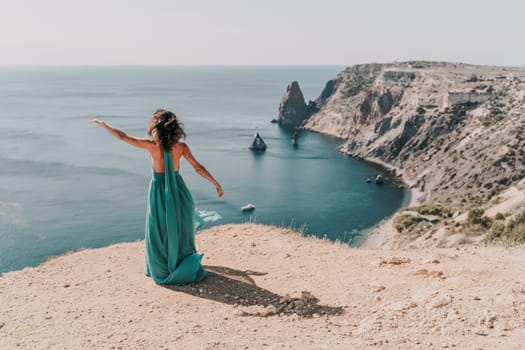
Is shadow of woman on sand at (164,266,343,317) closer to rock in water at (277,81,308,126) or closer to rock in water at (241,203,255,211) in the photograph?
rock in water at (241,203,255,211)

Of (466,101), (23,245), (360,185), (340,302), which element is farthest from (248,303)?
(466,101)

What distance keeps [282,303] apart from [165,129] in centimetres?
359

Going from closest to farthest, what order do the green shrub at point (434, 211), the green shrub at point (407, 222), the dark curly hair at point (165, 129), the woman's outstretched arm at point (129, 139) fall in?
the woman's outstretched arm at point (129, 139) → the dark curly hair at point (165, 129) → the green shrub at point (407, 222) → the green shrub at point (434, 211)

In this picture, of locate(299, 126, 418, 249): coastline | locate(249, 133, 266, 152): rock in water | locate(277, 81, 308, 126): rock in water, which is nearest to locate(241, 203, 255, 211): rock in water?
locate(299, 126, 418, 249): coastline

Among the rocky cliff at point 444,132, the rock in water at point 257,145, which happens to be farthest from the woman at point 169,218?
the rock in water at point 257,145

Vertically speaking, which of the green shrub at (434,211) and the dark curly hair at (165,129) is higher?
the dark curly hair at (165,129)

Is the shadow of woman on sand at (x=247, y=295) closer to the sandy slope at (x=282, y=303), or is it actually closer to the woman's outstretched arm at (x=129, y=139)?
the sandy slope at (x=282, y=303)

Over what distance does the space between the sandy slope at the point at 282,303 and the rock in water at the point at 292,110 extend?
117 m

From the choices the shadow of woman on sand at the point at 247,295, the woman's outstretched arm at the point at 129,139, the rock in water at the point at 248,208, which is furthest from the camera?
the rock in water at the point at 248,208

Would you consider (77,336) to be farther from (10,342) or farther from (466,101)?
(466,101)

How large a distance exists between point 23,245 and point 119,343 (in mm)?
43810

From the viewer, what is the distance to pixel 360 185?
7006 centimetres

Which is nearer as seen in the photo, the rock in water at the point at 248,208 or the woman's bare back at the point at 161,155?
the woman's bare back at the point at 161,155

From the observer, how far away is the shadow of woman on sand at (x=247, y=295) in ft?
23.5
